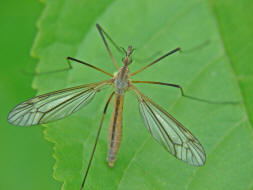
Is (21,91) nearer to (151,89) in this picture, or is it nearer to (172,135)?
(151,89)

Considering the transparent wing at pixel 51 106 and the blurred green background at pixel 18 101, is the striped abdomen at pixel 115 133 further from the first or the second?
the blurred green background at pixel 18 101

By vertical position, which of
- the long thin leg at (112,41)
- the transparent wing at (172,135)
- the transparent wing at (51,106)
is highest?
the long thin leg at (112,41)

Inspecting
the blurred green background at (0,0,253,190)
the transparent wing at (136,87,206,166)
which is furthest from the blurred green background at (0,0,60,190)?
the transparent wing at (136,87,206,166)

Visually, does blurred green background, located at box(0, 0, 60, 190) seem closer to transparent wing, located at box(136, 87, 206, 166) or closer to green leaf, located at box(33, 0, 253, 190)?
green leaf, located at box(33, 0, 253, 190)

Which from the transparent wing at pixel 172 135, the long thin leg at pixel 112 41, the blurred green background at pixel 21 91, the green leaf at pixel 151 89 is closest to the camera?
the transparent wing at pixel 172 135

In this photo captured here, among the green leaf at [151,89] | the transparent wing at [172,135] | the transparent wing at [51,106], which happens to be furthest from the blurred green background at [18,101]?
the transparent wing at [172,135]

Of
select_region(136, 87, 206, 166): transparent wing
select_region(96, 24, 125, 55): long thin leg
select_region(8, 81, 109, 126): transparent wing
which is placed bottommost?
select_region(136, 87, 206, 166): transparent wing

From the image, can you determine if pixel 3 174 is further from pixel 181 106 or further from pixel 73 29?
pixel 181 106

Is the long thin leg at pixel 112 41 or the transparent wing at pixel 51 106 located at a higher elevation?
the long thin leg at pixel 112 41
